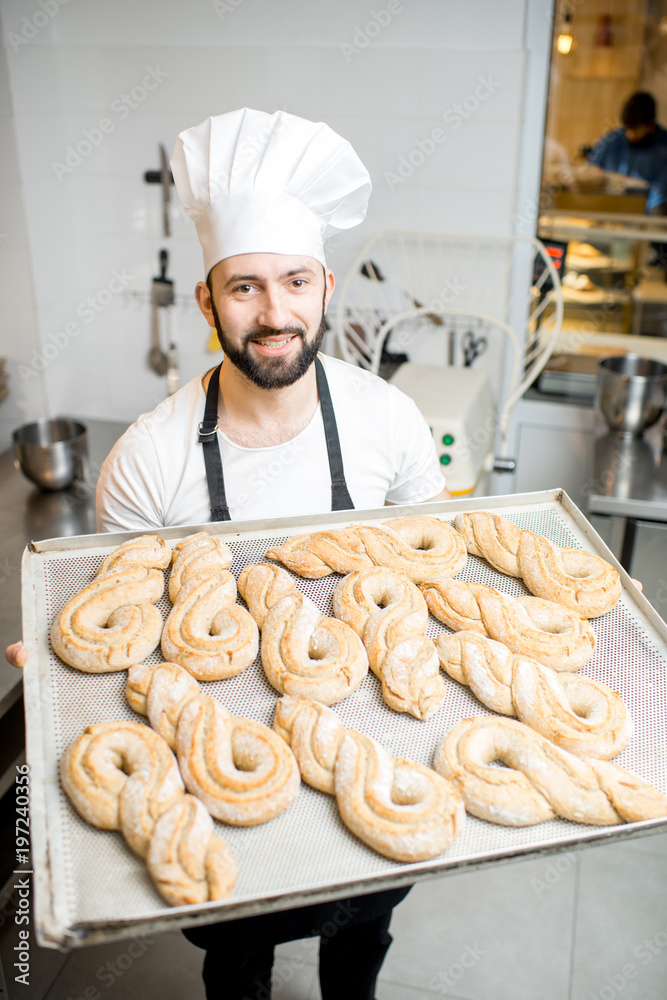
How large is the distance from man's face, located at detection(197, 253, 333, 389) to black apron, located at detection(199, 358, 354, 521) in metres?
0.14

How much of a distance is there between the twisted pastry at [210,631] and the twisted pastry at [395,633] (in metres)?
0.17

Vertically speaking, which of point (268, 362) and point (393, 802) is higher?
point (268, 362)

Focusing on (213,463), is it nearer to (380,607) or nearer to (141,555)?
(141,555)

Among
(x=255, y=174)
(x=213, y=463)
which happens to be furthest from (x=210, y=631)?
(x=255, y=174)

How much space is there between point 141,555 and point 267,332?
512 millimetres

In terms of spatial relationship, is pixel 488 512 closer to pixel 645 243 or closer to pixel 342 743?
pixel 342 743

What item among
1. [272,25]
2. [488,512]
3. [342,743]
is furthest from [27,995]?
[272,25]

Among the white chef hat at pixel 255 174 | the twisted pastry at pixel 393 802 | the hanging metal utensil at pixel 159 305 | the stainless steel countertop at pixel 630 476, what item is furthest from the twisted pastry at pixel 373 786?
the hanging metal utensil at pixel 159 305

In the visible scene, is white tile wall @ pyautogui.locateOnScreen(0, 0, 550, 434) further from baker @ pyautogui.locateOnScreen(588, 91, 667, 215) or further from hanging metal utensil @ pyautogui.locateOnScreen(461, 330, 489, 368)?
baker @ pyautogui.locateOnScreen(588, 91, 667, 215)

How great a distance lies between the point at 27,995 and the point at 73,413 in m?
2.45

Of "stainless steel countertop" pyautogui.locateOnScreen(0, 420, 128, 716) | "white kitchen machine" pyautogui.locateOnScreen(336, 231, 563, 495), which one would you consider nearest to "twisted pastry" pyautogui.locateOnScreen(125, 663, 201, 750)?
"stainless steel countertop" pyautogui.locateOnScreen(0, 420, 128, 716)

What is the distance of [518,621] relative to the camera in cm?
127

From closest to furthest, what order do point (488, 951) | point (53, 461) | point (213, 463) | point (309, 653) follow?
point (309, 653), point (213, 463), point (488, 951), point (53, 461)

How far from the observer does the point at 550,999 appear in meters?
1.96
